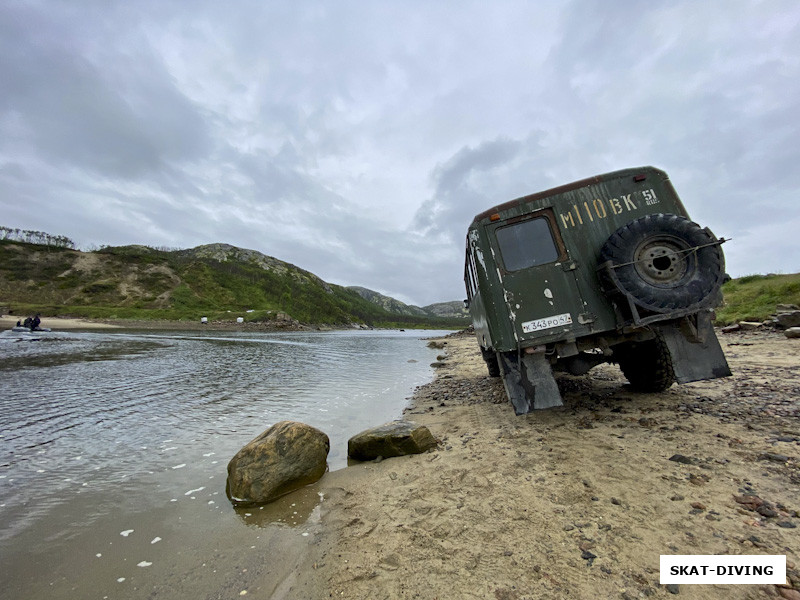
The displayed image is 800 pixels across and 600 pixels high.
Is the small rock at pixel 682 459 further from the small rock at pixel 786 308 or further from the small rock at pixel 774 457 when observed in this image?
the small rock at pixel 786 308

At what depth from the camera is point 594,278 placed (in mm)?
5984

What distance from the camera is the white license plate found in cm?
586

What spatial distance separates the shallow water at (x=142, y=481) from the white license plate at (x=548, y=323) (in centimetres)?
416

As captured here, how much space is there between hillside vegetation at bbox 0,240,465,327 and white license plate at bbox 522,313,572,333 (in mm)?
91856

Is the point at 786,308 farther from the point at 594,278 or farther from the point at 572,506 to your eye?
the point at 572,506

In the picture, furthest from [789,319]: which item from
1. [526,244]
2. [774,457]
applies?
[526,244]

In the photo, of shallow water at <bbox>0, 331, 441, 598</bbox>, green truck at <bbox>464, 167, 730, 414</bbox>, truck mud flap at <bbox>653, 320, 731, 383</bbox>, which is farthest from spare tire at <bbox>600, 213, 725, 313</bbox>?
shallow water at <bbox>0, 331, 441, 598</bbox>

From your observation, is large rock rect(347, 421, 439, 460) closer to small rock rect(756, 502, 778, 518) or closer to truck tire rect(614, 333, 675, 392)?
small rock rect(756, 502, 778, 518)

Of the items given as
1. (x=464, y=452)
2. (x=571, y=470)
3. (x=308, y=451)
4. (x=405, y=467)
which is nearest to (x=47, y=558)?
(x=308, y=451)

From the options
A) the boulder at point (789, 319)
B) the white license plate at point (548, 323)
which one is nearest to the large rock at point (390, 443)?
the white license plate at point (548, 323)

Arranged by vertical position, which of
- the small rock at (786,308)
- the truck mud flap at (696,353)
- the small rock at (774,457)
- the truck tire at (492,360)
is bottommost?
the small rock at (774,457)

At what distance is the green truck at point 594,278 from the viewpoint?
5.46 metres

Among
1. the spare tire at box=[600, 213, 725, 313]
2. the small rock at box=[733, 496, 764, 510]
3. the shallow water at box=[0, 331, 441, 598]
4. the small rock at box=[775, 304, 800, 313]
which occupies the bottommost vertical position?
the shallow water at box=[0, 331, 441, 598]

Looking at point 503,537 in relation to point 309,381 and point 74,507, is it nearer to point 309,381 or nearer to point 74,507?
point 74,507
